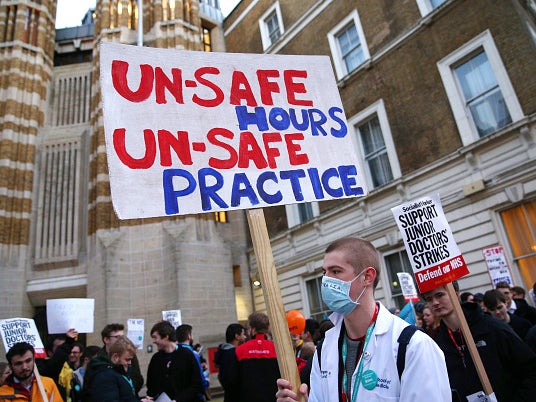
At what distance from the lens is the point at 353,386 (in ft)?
6.06

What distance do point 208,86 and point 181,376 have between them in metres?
3.57

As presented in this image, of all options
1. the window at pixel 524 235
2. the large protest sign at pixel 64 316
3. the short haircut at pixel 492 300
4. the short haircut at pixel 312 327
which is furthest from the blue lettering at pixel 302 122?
the window at pixel 524 235

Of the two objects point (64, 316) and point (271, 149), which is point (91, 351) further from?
point (271, 149)

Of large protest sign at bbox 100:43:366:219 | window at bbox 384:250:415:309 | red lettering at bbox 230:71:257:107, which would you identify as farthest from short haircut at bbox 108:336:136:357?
window at bbox 384:250:415:309

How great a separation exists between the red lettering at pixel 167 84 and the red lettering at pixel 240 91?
0.38m

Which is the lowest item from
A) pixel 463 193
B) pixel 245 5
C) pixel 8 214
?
pixel 463 193

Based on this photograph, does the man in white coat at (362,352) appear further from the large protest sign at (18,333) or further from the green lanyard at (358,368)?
the large protest sign at (18,333)

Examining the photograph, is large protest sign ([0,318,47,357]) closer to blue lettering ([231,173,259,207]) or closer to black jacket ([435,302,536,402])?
blue lettering ([231,173,259,207])

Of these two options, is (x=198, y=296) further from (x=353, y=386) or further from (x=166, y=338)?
(x=353, y=386)

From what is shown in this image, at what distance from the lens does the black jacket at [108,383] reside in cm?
371

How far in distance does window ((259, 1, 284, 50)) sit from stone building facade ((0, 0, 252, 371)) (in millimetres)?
3273

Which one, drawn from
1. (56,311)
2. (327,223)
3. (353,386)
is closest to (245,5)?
(327,223)

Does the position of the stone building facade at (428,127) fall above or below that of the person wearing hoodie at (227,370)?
above

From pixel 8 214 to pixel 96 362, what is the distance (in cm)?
1580
